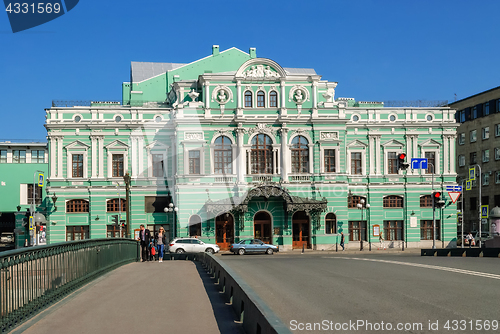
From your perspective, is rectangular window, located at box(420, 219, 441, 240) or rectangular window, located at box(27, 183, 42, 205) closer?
rectangular window, located at box(420, 219, 441, 240)

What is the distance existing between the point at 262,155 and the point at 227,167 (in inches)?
127

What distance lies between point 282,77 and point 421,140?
14.6 metres

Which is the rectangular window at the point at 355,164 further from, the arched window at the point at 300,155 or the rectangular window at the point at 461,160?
the rectangular window at the point at 461,160

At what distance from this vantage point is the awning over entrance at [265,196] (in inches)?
1905

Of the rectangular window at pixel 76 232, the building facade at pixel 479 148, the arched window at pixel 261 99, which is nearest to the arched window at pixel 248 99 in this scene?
the arched window at pixel 261 99

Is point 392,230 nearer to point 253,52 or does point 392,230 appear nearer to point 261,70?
point 261,70

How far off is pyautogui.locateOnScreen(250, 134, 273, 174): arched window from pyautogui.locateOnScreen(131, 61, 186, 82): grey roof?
17.8 m

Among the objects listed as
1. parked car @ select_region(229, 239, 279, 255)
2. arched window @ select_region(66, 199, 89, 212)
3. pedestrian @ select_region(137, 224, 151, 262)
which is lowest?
parked car @ select_region(229, 239, 279, 255)

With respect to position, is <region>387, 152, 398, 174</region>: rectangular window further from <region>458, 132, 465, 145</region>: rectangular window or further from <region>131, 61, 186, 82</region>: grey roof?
<region>458, 132, 465, 145</region>: rectangular window

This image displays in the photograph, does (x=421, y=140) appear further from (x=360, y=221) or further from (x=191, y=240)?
(x=191, y=240)

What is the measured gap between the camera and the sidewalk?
29.4 ft

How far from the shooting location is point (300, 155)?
50750 mm

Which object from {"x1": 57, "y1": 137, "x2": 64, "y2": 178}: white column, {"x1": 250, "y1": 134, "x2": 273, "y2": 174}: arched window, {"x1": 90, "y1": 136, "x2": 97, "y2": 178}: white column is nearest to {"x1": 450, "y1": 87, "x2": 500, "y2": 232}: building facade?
{"x1": 250, "y1": 134, "x2": 273, "y2": 174}: arched window

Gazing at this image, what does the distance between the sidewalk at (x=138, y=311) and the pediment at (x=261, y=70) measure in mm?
36555
